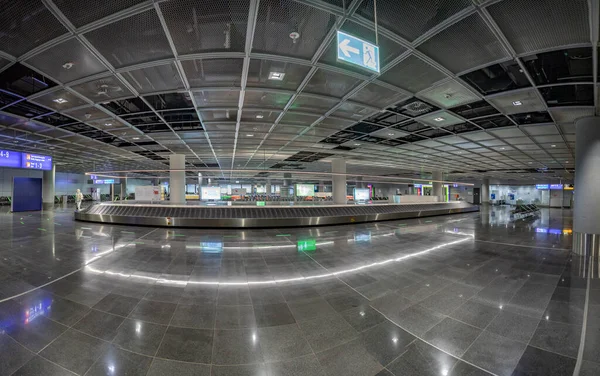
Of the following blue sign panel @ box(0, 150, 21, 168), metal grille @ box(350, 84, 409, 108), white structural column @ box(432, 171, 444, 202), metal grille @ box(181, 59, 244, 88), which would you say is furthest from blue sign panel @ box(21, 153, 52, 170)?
white structural column @ box(432, 171, 444, 202)

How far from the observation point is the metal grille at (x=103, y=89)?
6.33 m

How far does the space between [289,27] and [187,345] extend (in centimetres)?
523

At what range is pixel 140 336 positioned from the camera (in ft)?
7.84

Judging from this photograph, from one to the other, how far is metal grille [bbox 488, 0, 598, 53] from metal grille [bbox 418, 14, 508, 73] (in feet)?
0.79

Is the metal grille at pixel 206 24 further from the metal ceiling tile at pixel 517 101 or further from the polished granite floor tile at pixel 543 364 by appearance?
the metal ceiling tile at pixel 517 101

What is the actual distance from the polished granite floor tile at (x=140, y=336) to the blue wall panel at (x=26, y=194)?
2461 cm

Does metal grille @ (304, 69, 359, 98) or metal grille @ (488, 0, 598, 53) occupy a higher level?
metal grille @ (304, 69, 359, 98)

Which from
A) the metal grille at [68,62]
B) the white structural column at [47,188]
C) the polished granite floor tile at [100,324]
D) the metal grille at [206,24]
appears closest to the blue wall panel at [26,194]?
the white structural column at [47,188]

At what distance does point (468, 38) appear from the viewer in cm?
437

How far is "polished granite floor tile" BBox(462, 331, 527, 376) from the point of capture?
1.98 m

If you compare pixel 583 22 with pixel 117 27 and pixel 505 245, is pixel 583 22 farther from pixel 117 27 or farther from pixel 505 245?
pixel 117 27

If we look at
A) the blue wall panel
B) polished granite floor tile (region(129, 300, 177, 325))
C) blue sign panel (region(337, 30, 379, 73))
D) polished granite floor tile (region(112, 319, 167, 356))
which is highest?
blue sign panel (region(337, 30, 379, 73))

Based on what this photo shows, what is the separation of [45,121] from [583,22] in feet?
55.8

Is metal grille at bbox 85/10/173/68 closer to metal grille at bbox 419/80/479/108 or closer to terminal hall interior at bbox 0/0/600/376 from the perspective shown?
terminal hall interior at bbox 0/0/600/376
